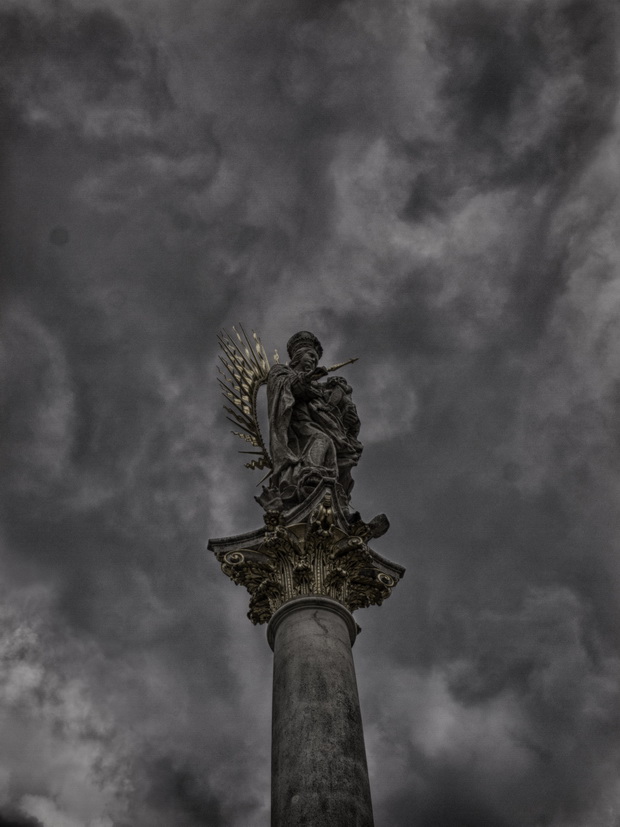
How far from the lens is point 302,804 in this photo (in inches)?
403

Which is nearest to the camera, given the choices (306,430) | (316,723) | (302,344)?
(316,723)

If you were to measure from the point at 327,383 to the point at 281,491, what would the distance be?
4.09 m

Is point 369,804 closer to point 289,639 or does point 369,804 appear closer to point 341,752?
point 341,752

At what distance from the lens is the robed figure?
51.6ft

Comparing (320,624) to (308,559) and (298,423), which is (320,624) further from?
(298,423)

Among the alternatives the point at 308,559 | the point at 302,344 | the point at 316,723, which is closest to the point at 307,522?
the point at 308,559

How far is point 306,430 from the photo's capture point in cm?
1744

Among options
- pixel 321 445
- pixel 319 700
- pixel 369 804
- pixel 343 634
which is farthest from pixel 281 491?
pixel 369 804

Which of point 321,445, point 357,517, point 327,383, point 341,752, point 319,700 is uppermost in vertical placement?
point 327,383

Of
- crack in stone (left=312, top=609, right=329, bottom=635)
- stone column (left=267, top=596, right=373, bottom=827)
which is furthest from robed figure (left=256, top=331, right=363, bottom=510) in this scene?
stone column (left=267, top=596, right=373, bottom=827)

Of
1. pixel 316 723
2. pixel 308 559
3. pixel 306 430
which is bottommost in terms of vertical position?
pixel 316 723

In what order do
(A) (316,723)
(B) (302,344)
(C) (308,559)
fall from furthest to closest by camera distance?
(B) (302,344) → (C) (308,559) → (A) (316,723)

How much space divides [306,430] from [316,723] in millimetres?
7469

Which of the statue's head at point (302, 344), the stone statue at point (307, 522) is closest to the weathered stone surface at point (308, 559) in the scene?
the stone statue at point (307, 522)
